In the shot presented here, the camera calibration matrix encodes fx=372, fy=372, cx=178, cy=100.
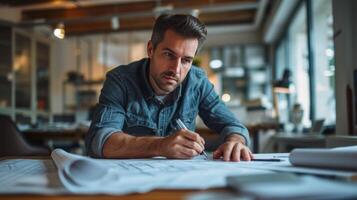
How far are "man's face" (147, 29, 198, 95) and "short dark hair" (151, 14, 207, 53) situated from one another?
2cm

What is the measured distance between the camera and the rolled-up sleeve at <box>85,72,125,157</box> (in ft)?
3.93

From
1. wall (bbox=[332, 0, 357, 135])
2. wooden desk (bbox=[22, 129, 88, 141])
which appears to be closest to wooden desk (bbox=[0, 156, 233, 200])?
wall (bbox=[332, 0, 357, 135])

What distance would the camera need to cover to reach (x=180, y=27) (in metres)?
1.38

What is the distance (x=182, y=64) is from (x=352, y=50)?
4.32 ft

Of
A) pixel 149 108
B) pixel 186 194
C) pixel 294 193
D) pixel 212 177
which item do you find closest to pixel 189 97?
pixel 149 108

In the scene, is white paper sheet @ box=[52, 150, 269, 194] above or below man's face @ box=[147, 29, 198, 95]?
below

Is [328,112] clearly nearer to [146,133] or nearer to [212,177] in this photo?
[146,133]

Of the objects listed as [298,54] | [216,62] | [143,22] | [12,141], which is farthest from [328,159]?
[143,22]

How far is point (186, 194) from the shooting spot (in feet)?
1.72

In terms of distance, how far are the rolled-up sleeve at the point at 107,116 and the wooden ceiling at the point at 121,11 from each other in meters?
3.83

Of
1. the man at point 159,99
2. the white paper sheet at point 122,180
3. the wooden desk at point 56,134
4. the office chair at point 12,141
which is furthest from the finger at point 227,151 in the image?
the wooden desk at point 56,134

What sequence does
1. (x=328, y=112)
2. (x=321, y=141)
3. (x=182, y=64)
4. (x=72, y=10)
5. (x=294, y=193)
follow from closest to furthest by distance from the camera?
(x=294, y=193), (x=182, y=64), (x=321, y=141), (x=328, y=112), (x=72, y=10)

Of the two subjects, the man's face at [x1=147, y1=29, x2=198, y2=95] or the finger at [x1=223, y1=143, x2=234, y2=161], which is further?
the man's face at [x1=147, y1=29, x2=198, y2=95]

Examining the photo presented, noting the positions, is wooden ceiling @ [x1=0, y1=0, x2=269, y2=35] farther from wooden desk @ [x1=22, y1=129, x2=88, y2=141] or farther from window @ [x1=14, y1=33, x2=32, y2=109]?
wooden desk @ [x1=22, y1=129, x2=88, y2=141]
